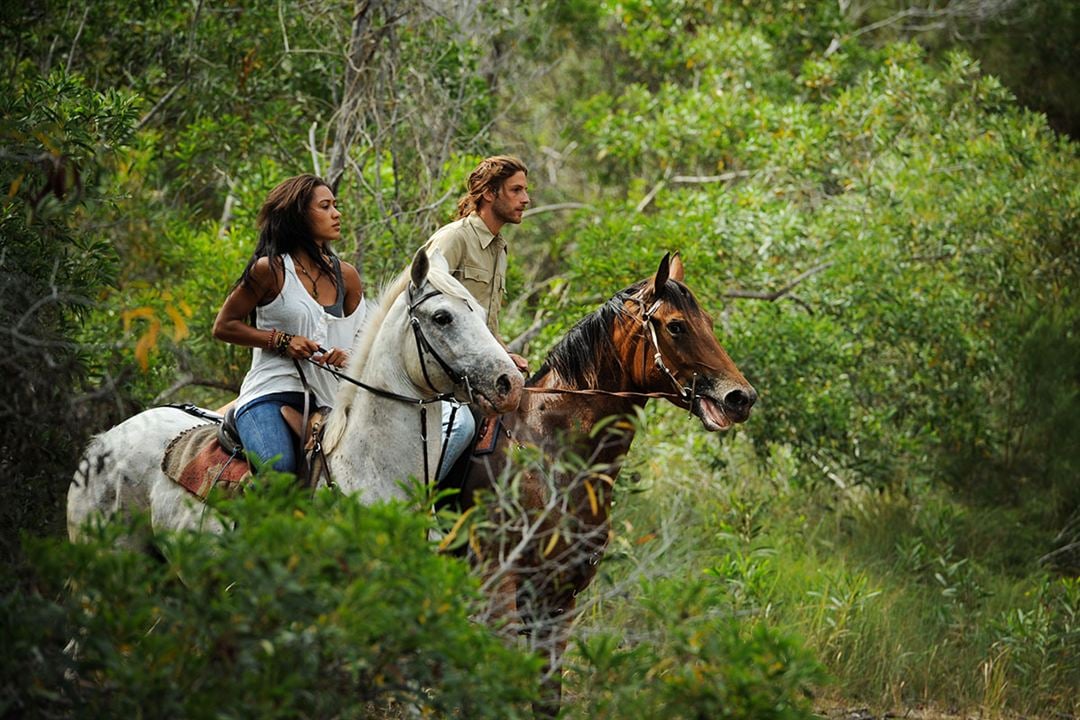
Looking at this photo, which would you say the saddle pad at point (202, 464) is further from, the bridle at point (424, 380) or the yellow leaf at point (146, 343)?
the yellow leaf at point (146, 343)

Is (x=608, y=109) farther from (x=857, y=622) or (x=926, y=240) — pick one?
(x=857, y=622)

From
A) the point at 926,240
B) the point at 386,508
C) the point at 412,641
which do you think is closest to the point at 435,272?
the point at 386,508

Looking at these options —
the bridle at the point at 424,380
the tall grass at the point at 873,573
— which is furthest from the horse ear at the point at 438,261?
the tall grass at the point at 873,573

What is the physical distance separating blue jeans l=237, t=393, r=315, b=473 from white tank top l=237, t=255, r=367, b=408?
4 centimetres

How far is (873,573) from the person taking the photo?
376 inches

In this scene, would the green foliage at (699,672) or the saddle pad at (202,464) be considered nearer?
the green foliage at (699,672)

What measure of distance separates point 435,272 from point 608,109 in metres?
11.4

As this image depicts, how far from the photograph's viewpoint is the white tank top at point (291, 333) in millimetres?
5465

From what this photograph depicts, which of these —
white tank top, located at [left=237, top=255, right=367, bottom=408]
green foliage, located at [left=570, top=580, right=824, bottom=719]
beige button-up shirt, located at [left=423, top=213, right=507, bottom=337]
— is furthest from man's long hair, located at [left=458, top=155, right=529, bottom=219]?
green foliage, located at [left=570, top=580, right=824, bottom=719]

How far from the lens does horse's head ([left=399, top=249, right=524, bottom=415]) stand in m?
4.88

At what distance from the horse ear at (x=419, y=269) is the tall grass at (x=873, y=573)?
165 cm

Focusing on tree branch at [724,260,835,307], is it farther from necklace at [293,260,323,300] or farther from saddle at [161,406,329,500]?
saddle at [161,406,329,500]

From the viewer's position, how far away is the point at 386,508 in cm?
364

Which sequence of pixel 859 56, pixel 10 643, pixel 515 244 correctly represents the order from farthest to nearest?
pixel 515 244
pixel 859 56
pixel 10 643
